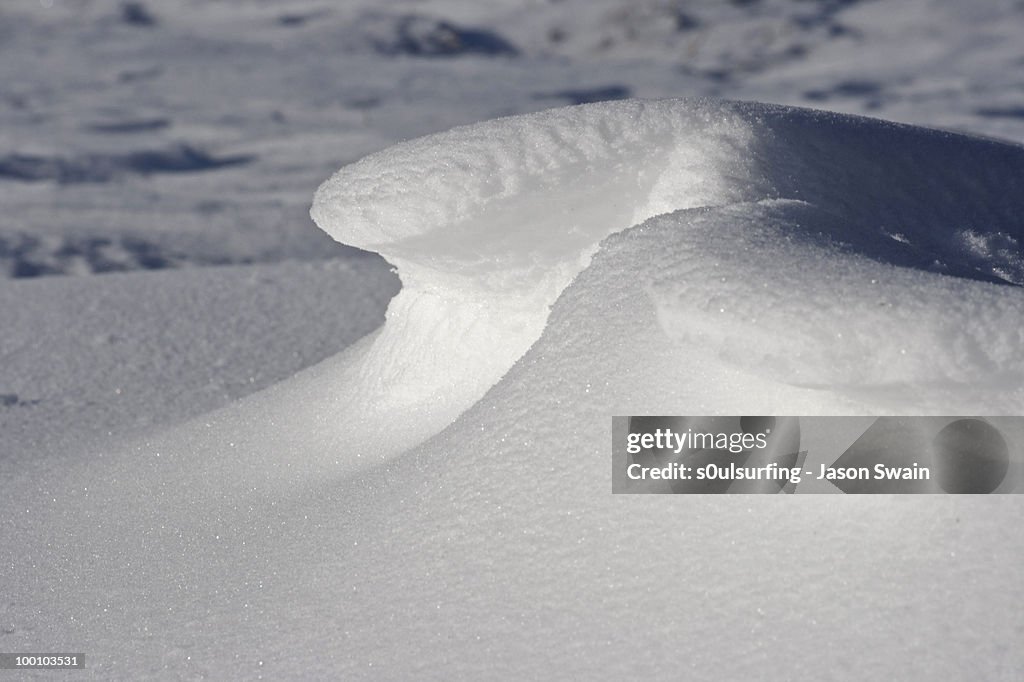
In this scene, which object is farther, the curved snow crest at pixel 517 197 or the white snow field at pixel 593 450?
the curved snow crest at pixel 517 197

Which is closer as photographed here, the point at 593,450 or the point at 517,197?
the point at 593,450

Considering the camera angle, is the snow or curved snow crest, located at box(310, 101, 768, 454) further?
curved snow crest, located at box(310, 101, 768, 454)

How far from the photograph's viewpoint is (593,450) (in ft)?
4.17

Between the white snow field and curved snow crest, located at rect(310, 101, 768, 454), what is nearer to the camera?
the white snow field

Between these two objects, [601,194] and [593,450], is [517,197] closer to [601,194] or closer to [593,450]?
[601,194]

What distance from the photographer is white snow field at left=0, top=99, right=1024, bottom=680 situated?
3.57 feet

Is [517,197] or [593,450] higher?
[517,197]

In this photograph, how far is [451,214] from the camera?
1.52m

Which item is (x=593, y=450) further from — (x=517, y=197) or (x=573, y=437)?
(x=517, y=197)

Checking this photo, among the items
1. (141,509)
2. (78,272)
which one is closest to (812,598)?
(141,509)

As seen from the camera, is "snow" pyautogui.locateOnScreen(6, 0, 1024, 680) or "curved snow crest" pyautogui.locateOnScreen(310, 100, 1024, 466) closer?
"snow" pyautogui.locateOnScreen(6, 0, 1024, 680)

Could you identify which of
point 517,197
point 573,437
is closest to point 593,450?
point 573,437

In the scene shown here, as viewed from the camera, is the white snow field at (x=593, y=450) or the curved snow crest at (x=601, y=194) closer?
the white snow field at (x=593, y=450)

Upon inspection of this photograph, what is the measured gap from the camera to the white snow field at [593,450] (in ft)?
3.57
